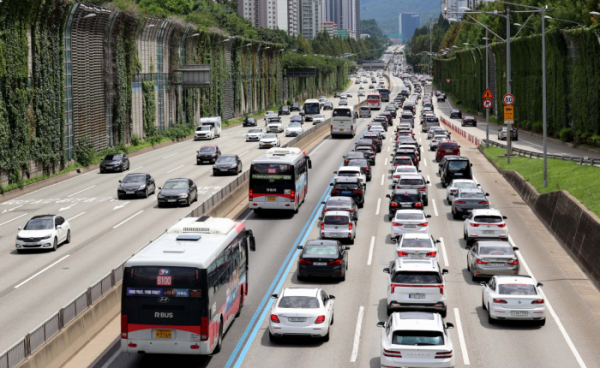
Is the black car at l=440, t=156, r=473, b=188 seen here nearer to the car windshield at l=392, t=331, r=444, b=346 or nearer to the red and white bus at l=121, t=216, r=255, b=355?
the car windshield at l=392, t=331, r=444, b=346

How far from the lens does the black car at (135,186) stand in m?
48.1

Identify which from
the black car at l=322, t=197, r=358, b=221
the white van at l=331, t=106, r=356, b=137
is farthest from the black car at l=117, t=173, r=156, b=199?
the white van at l=331, t=106, r=356, b=137

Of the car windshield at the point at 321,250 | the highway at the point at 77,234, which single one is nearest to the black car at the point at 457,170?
the highway at the point at 77,234

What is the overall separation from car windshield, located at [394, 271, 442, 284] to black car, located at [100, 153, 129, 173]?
41945 mm

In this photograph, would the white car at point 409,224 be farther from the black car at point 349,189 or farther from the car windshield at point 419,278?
the car windshield at point 419,278

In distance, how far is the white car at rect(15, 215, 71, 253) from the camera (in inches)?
1336

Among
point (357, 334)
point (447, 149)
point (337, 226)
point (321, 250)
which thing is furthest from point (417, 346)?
point (447, 149)

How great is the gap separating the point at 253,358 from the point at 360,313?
5.55 metres

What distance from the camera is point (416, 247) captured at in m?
29.6

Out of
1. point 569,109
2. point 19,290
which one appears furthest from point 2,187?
point 569,109

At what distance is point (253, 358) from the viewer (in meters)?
20.3

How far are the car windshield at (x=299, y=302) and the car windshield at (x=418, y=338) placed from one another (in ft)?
12.0

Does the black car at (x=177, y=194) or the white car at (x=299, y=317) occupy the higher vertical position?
the black car at (x=177, y=194)

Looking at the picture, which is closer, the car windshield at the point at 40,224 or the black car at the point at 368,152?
the car windshield at the point at 40,224
